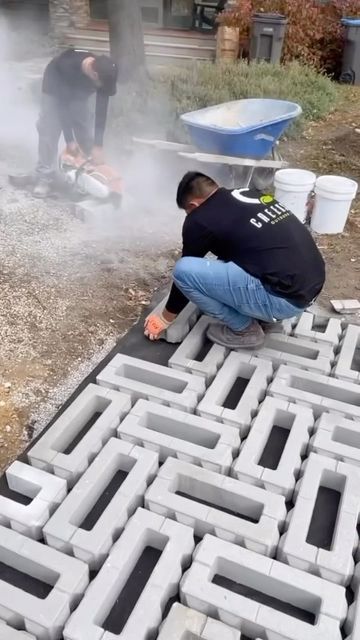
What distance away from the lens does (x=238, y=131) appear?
467 centimetres

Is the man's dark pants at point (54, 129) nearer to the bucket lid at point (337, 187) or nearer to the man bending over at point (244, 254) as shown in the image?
the bucket lid at point (337, 187)

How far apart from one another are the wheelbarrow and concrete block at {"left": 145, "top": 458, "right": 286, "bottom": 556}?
312cm

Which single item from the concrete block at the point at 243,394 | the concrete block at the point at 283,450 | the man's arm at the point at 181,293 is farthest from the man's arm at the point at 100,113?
the concrete block at the point at 283,450

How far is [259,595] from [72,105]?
4.52 m

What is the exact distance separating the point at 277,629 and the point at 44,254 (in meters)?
3.32

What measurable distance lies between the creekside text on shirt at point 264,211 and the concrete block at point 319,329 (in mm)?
817

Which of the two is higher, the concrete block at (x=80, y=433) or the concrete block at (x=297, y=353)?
the concrete block at (x=297, y=353)

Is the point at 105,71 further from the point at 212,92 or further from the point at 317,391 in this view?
the point at 317,391

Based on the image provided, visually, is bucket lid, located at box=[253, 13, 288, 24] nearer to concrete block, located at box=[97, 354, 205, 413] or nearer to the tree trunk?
the tree trunk

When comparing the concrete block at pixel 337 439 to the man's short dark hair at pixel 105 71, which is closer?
the concrete block at pixel 337 439

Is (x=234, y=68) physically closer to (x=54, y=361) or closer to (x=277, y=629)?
(x=54, y=361)

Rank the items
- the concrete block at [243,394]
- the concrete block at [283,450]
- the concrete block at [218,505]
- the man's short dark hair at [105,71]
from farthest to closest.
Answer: the man's short dark hair at [105,71], the concrete block at [243,394], the concrete block at [283,450], the concrete block at [218,505]

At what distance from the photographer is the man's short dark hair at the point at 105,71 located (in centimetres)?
482

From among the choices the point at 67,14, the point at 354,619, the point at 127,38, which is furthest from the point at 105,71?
the point at 67,14
